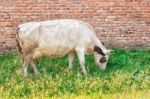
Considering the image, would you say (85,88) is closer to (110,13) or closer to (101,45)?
(101,45)

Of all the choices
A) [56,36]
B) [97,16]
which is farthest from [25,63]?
[97,16]

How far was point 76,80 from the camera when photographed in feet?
43.5

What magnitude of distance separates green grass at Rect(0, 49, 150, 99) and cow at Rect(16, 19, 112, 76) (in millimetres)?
375

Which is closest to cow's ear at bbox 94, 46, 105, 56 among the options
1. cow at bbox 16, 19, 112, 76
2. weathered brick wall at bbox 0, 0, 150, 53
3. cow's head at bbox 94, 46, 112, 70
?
cow's head at bbox 94, 46, 112, 70

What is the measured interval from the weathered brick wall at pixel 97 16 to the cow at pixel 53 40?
1913 mm

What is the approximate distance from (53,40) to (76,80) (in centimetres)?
170

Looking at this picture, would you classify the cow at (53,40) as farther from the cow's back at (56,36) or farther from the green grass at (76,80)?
the green grass at (76,80)

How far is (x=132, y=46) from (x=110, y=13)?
1.11 meters

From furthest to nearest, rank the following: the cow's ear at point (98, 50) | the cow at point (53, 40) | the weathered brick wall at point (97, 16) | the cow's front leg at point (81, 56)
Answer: the weathered brick wall at point (97, 16) < the cow's ear at point (98, 50) < the cow's front leg at point (81, 56) < the cow at point (53, 40)

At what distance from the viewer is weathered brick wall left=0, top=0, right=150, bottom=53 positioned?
16.7 meters

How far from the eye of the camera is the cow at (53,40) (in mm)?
14523

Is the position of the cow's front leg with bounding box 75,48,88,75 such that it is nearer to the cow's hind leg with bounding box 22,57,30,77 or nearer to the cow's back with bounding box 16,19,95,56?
the cow's back with bounding box 16,19,95,56

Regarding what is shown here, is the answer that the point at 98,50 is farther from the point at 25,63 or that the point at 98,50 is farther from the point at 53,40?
the point at 25,63

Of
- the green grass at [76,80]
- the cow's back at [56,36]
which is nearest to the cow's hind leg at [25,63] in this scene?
the green grass at [76,80]
